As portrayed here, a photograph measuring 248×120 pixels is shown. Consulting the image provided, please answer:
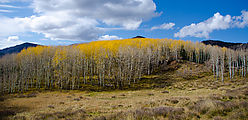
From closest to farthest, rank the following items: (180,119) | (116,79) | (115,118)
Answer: (180,119), (115,118), (116,79)

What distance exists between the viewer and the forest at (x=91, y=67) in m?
50.7

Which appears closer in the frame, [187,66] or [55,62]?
[55,62]

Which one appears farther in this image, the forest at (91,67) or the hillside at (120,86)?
the forest at (91,67)

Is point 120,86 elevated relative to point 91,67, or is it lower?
lower

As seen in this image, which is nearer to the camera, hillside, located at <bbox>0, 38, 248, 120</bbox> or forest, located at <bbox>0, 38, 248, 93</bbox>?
hillside, located at <bbox>0, 38, 248, 120</bbox>

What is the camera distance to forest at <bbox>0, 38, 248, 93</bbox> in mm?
50719

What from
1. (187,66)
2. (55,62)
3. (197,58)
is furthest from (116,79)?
(197,58)

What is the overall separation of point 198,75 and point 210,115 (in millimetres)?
61120

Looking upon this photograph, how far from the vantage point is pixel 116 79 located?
54219mm

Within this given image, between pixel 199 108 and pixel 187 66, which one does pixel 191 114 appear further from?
pixel 187 66

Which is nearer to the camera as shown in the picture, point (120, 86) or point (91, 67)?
point (120, 86)

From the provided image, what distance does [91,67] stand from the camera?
58812 millimetres

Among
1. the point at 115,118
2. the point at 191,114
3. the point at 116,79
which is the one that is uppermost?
the point at 191,114

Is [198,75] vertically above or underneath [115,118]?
underneath
